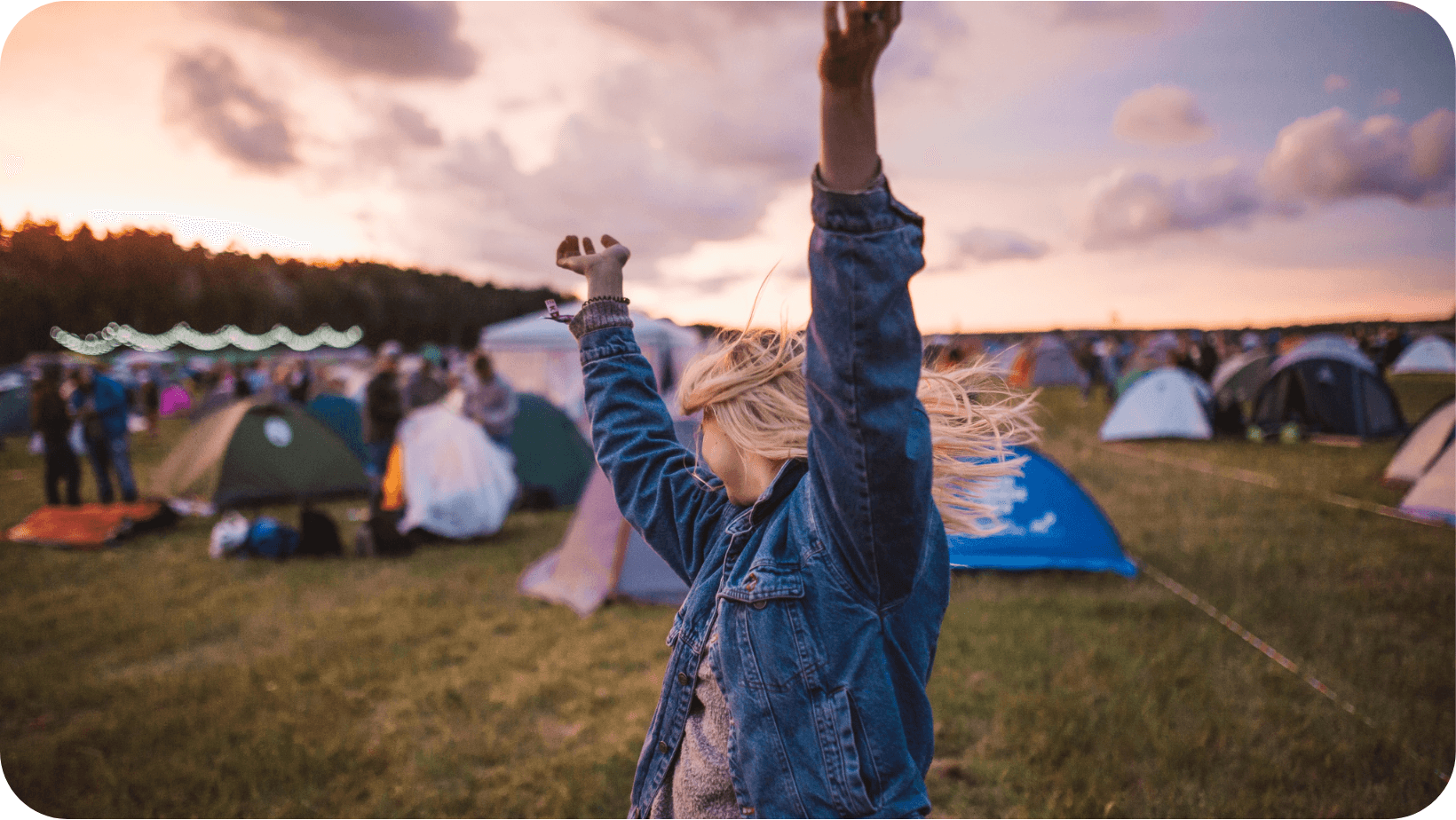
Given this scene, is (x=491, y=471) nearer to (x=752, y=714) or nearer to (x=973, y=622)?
(x=973, y=622)

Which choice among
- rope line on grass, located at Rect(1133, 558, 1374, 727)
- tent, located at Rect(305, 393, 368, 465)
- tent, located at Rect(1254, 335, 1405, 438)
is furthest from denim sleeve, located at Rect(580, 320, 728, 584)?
tent, located at Rect(1254, 335, 1405, 438)

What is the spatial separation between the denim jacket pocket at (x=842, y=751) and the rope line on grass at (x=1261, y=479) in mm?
9286

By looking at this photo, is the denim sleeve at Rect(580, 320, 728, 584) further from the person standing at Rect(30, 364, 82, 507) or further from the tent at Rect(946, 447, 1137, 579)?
the person standing at Rect(30, 364, 82, 507)

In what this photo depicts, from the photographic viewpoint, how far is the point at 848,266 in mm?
849

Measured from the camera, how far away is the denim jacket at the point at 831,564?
2.85ft

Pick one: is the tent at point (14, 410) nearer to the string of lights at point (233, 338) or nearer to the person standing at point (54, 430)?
the person standing at point (54, 430)

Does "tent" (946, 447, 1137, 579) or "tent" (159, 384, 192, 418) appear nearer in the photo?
"tent" (946, 447, 1137, 579)

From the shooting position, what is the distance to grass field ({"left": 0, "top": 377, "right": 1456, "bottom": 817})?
3242 millimetres

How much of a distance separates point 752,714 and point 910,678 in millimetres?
270

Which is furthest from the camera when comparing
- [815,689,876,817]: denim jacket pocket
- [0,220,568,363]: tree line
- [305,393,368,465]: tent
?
[0,220,568,363]: tree line

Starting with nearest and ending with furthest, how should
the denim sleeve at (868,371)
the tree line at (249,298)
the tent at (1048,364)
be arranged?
the denim sleeve at (868,371)
the tent at (1048,364)
the tree line at (249,298)

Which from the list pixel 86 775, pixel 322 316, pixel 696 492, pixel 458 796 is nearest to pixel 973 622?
→ pixel 458 796

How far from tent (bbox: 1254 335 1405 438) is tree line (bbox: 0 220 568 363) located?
86.2 feet

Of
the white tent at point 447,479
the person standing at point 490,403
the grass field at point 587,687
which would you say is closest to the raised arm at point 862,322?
the grass field at point 587,687
